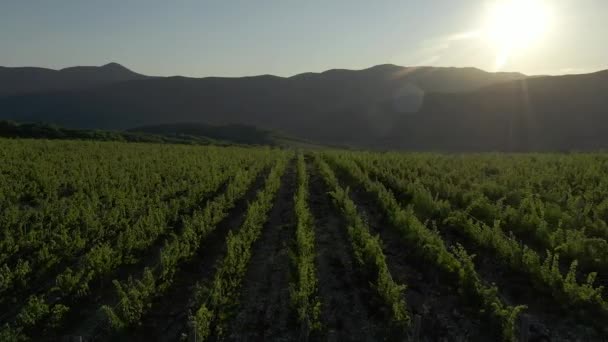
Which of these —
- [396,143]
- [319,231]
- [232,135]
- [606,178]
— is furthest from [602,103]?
[319,231]

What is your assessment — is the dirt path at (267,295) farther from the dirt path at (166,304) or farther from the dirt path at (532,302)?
the dirt path at (532,302)

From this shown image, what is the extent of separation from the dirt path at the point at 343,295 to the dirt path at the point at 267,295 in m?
0.65

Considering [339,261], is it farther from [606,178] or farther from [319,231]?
[606,178]

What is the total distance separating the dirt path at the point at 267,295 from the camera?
6480 mm

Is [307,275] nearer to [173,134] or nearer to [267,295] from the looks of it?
[267,295]

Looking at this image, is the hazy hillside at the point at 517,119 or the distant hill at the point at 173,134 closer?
the distant hill at the point at 173,134

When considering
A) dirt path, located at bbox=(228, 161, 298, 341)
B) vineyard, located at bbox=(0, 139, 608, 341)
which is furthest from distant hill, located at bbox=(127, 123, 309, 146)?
dirt path, located at bbox=(228, 161, 298, 341)

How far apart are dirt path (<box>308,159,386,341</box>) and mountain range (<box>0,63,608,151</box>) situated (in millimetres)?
91693

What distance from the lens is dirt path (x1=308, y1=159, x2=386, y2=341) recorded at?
6461 mm

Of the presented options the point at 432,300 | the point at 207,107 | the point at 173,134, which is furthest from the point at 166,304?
the point at 207,107

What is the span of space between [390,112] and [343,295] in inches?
5299

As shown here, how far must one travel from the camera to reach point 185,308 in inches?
284

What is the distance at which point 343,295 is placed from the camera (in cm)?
765

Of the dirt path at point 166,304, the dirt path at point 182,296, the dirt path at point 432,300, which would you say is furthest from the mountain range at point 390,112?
the dirt path at point 166,304
